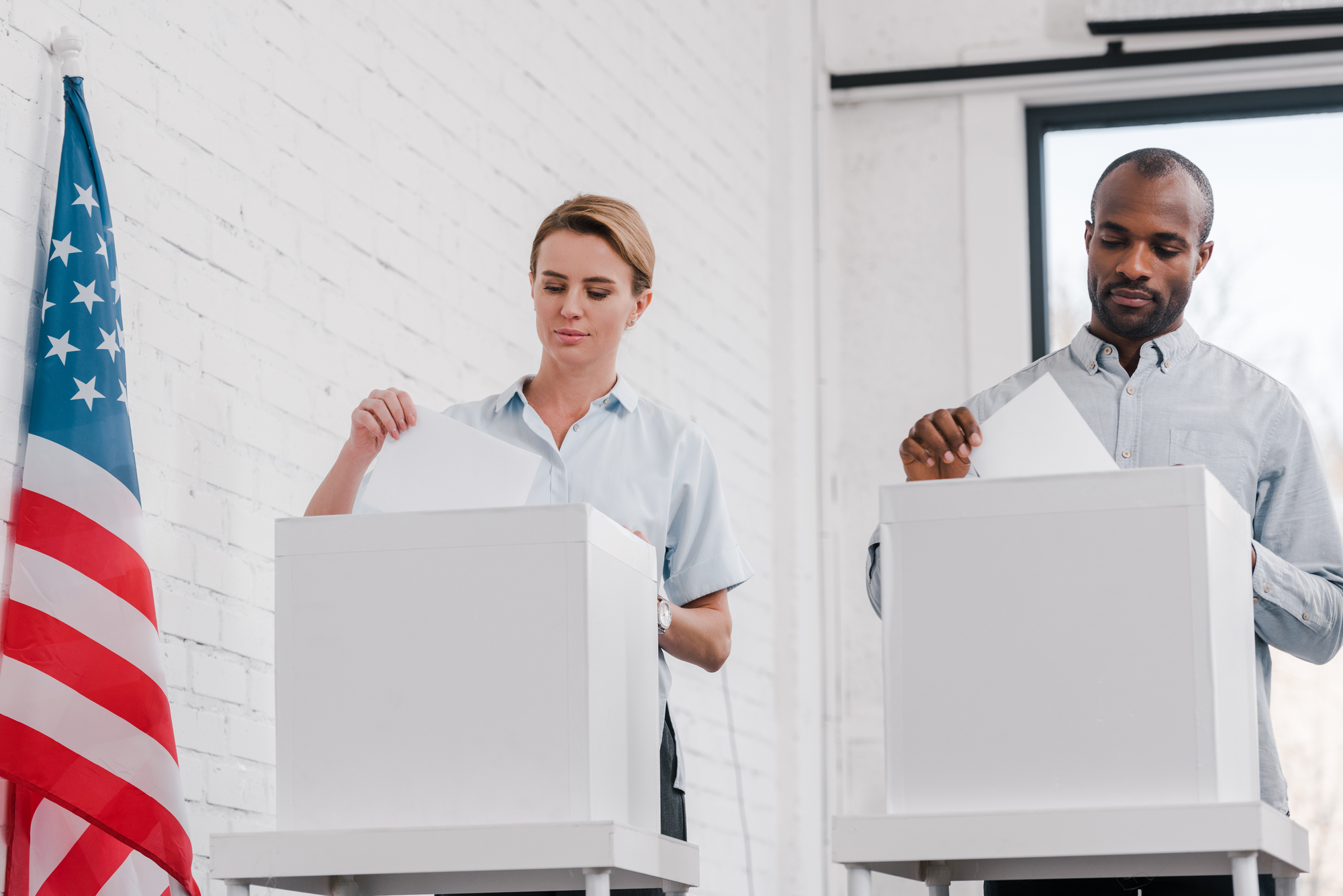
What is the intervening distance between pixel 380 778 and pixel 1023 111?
11.3ft

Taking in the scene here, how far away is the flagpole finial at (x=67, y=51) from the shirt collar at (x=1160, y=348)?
1166 mm

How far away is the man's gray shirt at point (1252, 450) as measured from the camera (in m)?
1.56

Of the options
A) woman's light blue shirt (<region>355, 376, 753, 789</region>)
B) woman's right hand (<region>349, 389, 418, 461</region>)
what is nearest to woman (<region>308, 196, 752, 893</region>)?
woman's light blue shirt (<region>355, 376, 753, 789</region>)

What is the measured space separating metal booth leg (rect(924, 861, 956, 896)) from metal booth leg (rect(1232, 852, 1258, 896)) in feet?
0.82

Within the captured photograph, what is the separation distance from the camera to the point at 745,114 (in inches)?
159

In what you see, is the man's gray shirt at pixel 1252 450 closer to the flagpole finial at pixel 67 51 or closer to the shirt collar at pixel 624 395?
the shirt collar at pixel 624 395

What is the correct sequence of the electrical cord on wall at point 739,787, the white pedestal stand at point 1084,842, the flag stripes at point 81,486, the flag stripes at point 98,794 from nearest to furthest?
1. the white pedestal stand at point 1084,842
2. the flag stripes at point 98,794
3. the flag stripes at point 81,486
4. the electrical cord on wall at point 739,787

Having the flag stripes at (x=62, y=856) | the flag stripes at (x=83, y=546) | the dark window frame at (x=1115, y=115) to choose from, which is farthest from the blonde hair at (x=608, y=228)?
the dark window frame at (x=1115, y=115)


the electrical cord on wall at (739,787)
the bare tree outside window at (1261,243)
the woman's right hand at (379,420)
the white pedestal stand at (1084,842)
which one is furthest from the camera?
the bare tree outside window at (1261,243)

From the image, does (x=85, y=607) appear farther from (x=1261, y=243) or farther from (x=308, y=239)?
(x=1261, y=243)

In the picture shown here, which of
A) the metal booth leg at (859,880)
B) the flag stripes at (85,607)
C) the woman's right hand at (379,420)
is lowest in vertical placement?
the metal booth leg at (859,880)

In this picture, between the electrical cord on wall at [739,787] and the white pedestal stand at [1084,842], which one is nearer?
A: the white pedestal stand at [1084,842]

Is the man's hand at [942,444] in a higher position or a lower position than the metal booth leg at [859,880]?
higher

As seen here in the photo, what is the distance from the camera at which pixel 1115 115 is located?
4336 millimetres
